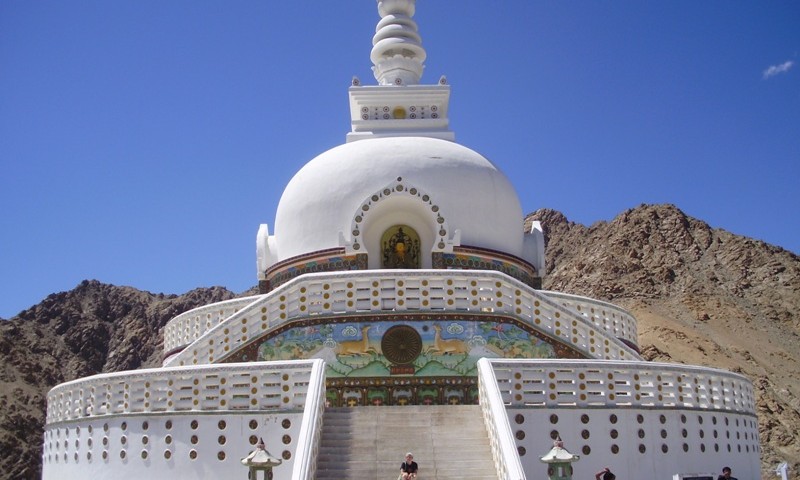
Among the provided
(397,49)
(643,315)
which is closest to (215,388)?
(397,49)

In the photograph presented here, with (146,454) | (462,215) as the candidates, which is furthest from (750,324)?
(146,454)

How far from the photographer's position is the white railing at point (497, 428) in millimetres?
12459

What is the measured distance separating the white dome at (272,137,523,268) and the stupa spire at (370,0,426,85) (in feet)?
14.7

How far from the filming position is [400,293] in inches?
680

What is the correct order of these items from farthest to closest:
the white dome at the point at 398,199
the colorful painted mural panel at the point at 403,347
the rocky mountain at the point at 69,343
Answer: the rocky mountain at the point at 69,343
the white dome at the point at 398,199
the colorful painted mural panel at the point at 403,347

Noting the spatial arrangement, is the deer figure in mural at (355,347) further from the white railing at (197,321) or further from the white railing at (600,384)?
the white railing at (197,321)

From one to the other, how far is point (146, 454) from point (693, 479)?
323 inches

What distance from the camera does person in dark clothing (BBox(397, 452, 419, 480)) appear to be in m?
12.7

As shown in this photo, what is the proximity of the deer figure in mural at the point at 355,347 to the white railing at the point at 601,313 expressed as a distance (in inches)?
207

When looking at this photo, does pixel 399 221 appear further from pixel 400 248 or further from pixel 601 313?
pixel 601 313

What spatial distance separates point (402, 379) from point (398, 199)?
5.23m

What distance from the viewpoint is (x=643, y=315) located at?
171ft

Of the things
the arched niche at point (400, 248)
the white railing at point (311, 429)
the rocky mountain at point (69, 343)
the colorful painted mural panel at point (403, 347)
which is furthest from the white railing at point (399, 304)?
the rocky mountain at point (69, 343)

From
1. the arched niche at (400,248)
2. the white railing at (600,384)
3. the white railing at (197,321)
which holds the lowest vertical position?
the white railing at (600,384)
